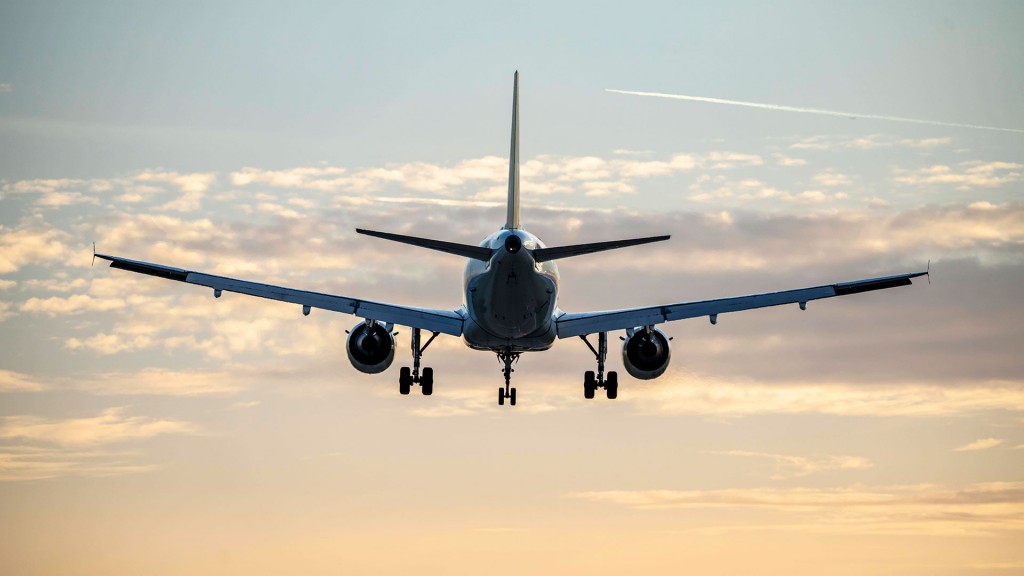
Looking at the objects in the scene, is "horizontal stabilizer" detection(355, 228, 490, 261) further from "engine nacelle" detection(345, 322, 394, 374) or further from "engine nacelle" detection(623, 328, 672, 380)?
"engine nacelle" detection(623, 328, 672, 380)

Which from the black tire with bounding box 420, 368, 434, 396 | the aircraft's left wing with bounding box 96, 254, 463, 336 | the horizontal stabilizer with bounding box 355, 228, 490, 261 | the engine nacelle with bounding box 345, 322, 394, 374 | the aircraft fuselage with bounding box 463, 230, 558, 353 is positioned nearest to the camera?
the horizontal stabilizer with bounding box 355, 228, 490, 261

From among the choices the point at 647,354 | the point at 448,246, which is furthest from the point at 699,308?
the point at 448,246

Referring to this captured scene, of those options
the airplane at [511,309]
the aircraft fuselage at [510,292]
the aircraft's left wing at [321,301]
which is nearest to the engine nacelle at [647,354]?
the airplane at [511,309]

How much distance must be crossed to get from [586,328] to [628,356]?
222 centimetres

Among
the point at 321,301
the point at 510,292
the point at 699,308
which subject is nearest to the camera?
the point at 510,292

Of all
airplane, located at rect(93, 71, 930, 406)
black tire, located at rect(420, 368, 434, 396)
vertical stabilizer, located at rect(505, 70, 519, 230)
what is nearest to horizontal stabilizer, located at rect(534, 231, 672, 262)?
airplane, located at rect(93, 71, 930, 406)

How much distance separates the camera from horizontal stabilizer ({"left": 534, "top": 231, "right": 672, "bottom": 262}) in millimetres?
58244

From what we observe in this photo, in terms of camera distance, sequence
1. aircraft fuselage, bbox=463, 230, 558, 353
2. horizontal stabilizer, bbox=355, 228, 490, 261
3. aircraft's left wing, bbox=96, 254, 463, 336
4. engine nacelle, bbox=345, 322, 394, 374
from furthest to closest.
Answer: engine nacelle, bbox=345, 322, 394, 374 → aircraft's left wing, bbox=96, 254, 463, 336 → aircraft fuselage, bbox=463, 230, 558, 353 → horizontal stabilizer, bbox=355, 228, 490, 261

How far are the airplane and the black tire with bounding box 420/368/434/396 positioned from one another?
0.05 meters

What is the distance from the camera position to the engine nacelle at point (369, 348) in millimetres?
69375

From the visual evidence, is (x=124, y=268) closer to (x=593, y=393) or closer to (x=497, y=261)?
(x=497, y=261)

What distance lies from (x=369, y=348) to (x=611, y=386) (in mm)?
11527

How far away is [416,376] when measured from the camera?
72688mm

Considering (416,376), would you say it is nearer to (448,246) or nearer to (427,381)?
(427,381)
